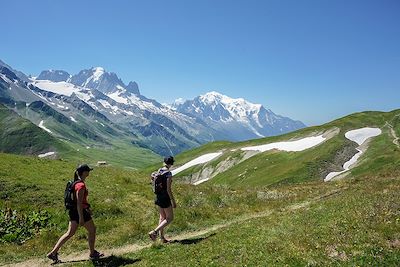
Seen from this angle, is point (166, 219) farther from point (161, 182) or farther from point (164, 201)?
point (161, 182)

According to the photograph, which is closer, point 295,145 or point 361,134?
point 361,134

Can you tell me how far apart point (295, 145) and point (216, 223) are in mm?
88859

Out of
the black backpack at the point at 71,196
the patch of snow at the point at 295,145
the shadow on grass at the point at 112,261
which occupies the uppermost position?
the patch of snow at the point at 295,145

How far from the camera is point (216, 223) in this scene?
27.7m

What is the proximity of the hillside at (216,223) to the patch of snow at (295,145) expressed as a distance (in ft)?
220

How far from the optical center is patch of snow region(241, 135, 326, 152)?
10759 cm

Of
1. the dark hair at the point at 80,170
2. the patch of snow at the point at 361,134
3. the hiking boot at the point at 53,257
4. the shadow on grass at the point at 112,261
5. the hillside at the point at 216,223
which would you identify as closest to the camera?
the hillside at the point at 216,223

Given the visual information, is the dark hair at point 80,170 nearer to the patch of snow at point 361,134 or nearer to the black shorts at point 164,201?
the black shorts at point 164,201

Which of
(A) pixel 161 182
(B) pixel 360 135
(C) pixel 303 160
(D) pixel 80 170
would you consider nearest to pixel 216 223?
(A) pixel 161 182

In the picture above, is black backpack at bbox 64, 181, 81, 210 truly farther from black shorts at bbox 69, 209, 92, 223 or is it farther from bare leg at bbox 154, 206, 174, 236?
bare leg at bbox 154, 206, 174, 236

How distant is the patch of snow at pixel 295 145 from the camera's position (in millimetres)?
107588

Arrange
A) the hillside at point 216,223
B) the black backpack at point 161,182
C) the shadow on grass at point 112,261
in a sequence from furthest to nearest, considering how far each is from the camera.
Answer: the black backpack at point 161,182, the shadow on grass at point 112,261, the hillside at point 216,223

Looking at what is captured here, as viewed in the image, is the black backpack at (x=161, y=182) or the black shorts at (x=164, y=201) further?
the black shorts at (x=164, y=201)

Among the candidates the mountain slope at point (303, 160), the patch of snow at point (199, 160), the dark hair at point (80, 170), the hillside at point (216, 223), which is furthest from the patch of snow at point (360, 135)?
the dark hair at point (80, 170)
